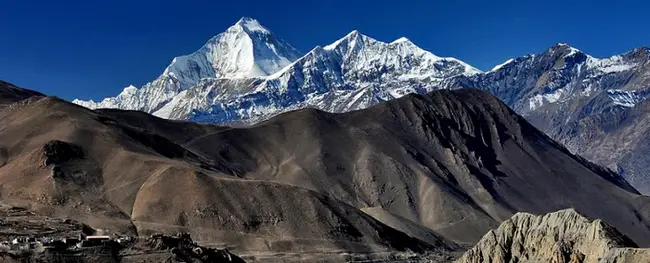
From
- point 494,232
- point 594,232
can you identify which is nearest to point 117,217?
point 494,232

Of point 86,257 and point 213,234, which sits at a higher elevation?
point 213,234

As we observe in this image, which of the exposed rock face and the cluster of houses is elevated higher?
the exposed rock face

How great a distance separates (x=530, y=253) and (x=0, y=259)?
55.7 metres

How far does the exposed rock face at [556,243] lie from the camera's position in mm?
89125

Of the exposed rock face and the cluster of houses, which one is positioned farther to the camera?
the cluster of houses

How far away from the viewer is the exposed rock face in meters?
89.1

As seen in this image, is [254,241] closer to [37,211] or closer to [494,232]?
[37,211]

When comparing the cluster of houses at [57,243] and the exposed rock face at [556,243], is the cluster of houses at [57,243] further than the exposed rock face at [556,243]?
Yes

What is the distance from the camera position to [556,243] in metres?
94.9

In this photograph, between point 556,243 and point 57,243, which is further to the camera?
Answer: point 57,243

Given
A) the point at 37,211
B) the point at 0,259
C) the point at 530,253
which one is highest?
the point at 37,211

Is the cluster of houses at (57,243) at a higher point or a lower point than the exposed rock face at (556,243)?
lower

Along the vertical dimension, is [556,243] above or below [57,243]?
above

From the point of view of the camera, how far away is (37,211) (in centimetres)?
18938
